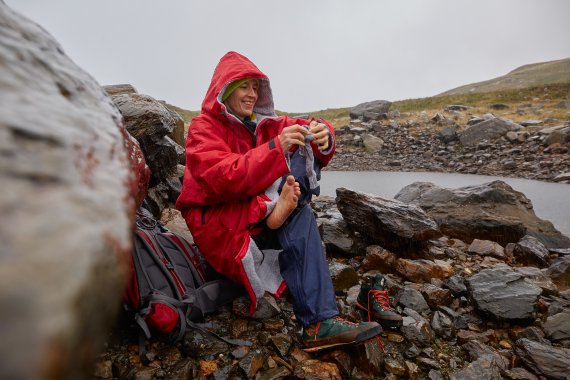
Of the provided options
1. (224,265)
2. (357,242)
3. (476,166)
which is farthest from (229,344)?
(476,166)

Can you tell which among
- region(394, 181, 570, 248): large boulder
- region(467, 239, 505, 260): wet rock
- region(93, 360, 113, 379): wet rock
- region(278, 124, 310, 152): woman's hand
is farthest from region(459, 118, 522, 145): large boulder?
region(93, 360, 113, 379): wet rock

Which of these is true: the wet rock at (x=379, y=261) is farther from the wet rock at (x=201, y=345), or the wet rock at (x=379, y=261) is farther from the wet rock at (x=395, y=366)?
the wet rock at (x=201, y=345)

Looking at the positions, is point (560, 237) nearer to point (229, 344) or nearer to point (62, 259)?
point (229, 344)

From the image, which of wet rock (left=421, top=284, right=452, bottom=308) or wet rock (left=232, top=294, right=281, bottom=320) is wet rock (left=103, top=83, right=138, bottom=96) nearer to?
wet rock (left=232, top=294, right=281, bottom=320)

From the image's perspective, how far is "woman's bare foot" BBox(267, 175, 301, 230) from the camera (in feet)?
7.80

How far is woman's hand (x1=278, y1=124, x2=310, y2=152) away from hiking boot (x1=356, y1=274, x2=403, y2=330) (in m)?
1.37

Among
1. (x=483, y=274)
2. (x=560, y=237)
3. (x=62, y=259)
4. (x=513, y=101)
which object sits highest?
(x=513, y=101)

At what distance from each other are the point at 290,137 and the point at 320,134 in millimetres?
442

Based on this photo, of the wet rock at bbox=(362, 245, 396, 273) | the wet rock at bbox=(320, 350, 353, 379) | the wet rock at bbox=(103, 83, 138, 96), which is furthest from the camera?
the wet rock at bbox=(103, 83, 138, 96)

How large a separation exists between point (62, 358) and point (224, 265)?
2141 millimetres

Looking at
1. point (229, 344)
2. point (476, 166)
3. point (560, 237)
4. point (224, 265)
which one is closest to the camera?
point (229, 344)

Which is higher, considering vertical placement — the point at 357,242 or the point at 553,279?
the point at 357,242

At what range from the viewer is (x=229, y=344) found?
2.26 meters

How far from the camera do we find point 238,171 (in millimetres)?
2322
